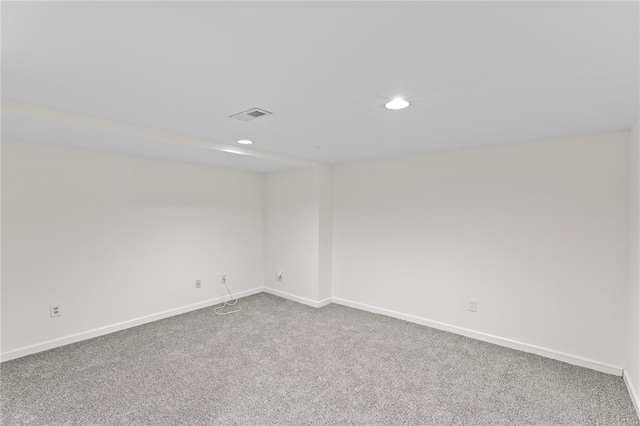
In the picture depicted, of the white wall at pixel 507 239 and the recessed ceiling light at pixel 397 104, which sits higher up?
the recessed ceiling light at pixel 397 104

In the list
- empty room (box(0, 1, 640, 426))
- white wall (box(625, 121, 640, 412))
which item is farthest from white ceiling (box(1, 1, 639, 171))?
white wall (box(625, 121, 640, 412))

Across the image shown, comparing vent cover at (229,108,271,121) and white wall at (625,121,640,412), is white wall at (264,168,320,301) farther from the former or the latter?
white wall at (625,121,640,412)

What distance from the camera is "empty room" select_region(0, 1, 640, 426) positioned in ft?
4.14

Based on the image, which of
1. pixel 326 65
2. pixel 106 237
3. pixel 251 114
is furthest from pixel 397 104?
pixel 106 237

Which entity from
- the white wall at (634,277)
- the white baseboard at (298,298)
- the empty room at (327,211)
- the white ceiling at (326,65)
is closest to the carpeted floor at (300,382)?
the empty room at (327,211)

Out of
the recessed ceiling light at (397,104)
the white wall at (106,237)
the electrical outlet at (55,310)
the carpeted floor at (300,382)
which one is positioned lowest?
the carpeted floor at (300,382)

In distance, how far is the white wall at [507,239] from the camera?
2639mm

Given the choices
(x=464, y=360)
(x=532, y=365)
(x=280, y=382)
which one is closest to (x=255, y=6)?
(x=280, y=382)

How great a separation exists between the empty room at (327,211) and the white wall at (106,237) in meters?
0.02

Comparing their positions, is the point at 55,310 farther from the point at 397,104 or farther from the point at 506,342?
the point at 506,342

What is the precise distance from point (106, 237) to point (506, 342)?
4408mm

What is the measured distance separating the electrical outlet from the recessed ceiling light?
362cm

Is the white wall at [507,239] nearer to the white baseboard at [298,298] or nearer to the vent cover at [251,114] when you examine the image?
the white baseboard at [298,298]

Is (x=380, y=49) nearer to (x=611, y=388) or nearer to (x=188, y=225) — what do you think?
(x=611, y=388)
